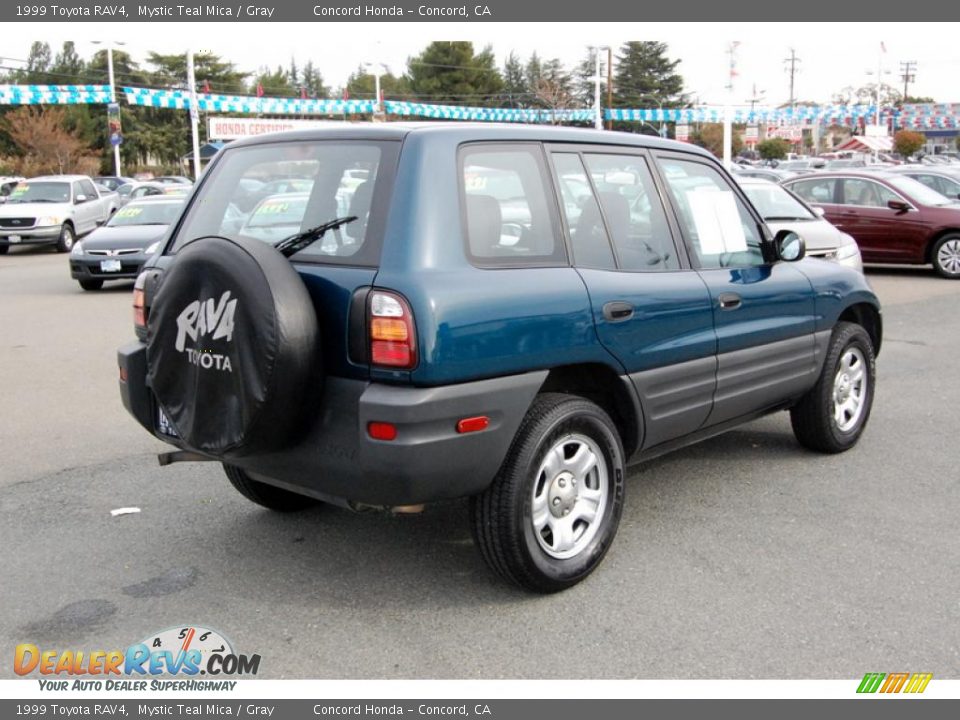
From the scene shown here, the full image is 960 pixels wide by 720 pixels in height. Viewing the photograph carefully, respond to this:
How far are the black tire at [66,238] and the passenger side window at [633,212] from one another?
63.9 ft

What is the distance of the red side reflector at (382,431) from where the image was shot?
128 inches

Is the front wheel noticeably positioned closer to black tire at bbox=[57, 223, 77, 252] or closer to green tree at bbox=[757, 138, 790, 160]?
black tire at bbox=[57, 223, 77, 252]

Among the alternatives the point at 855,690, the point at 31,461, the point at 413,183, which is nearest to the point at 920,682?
the point at 855,690

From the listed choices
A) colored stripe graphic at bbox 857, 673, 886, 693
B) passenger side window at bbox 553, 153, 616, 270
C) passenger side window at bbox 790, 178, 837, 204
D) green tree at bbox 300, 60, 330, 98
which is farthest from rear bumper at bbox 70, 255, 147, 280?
green tree at bbox 300, 60, 330, 98

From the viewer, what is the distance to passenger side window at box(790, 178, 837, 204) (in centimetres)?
1531

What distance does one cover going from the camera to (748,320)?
4.77 metres

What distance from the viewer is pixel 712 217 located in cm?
482

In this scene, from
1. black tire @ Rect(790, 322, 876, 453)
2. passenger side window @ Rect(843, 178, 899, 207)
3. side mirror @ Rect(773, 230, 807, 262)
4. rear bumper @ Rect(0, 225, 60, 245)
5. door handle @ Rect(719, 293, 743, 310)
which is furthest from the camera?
rear bumper @ Rect(0, 225, 60, 245)

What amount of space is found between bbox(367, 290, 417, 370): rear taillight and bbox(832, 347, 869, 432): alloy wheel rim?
3244 millimetres

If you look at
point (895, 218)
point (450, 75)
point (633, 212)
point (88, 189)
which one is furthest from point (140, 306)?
point (450, 75)

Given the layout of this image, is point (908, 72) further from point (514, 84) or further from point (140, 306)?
point (140, 306)

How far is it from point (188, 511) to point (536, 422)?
7.11 ft

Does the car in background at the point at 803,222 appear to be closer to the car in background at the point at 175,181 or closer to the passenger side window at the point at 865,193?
the passenger side window at the point at 865,193

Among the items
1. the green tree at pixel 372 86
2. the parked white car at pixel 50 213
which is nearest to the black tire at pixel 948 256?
the parked white car at pixel 50 213
